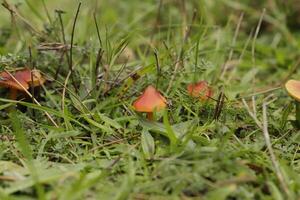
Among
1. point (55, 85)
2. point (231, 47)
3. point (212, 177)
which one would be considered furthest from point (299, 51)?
point (212, 177)

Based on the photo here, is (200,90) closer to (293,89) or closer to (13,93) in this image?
(293,89)

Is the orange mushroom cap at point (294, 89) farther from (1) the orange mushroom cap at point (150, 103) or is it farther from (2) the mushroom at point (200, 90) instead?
(1) the orange mushroom cap at point (150, 103)

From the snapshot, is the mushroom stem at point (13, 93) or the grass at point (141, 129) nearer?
the grass at point (141, 129)

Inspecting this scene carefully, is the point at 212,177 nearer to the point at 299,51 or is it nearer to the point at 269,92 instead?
the point at 269,92

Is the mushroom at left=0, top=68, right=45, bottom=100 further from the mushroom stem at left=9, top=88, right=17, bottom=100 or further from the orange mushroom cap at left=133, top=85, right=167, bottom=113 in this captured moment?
the orange mushroom cap at left=133, top=85, right=167, bottom=113

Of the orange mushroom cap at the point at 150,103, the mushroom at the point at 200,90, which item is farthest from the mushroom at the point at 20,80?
the mushroom at the point at 200,90
